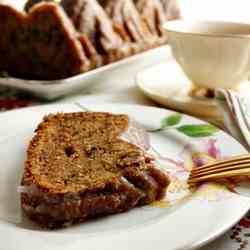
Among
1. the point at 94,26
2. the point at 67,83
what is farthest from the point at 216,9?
the point at 67,83

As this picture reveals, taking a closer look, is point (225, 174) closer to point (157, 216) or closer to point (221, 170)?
point (221, 170)

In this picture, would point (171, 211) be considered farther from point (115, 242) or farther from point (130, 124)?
point (130, 124)

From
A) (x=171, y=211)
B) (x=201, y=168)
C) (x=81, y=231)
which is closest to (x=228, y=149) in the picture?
(x=201, y=168)

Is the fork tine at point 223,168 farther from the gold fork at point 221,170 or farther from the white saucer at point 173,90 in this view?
the white saucer at point 173,90

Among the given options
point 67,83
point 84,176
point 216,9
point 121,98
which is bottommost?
point 216,9

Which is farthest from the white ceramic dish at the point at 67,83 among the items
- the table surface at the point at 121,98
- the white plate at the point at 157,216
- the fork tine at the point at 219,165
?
the fork tine at the point at 219,165
